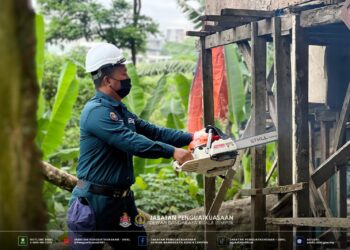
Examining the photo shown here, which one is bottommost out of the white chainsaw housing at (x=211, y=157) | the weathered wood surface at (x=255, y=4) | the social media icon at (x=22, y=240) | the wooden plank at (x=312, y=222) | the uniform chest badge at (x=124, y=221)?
the wooden plank at (x=312, y=222)

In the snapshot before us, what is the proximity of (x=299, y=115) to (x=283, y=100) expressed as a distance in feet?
0.84

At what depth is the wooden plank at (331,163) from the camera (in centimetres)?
487

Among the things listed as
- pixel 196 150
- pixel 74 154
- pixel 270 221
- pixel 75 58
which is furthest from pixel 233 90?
pixel 75 58

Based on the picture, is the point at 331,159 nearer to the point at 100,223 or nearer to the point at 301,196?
the point at 301,196

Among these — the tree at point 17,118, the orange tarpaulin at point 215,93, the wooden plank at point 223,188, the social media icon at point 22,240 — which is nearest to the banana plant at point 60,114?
the orange tarpaulin at point 215,93

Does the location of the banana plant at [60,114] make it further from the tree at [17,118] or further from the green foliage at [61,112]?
the tree at [17,118]

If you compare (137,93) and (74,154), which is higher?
(137,93)

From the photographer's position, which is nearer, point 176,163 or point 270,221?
point 176,163

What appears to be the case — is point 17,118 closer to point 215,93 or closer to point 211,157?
point 211,157

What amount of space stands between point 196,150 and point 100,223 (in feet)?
2.24

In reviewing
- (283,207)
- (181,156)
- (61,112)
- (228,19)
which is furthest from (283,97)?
(61,112)

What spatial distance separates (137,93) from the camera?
8.34m

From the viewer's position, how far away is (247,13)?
17.2ft

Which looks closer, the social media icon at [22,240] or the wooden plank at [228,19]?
the social media icon at [22,240]
